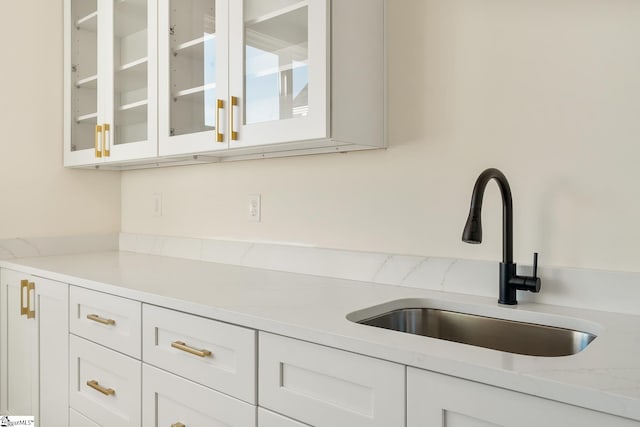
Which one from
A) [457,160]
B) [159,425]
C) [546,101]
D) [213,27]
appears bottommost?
[159,425]

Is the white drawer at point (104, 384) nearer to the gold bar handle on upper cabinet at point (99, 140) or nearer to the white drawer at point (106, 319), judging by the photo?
the white drawer at point (106, 319)

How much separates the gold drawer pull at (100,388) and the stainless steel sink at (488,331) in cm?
91

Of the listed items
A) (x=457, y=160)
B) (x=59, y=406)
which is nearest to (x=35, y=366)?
(x=59, y=406)

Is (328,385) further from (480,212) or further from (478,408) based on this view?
(480,212)

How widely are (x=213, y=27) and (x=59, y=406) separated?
149 cm

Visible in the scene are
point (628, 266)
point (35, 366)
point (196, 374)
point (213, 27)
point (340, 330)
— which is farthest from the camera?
point (35, 366)

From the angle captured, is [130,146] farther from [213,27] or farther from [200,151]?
Result: [213,27]

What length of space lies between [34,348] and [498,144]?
1.88 meters

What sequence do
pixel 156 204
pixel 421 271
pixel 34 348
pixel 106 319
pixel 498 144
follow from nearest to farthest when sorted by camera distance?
pixel 498 144 → pixel 421 271 → pixel 106 319 → pixel 34 348 → pixel 156 204

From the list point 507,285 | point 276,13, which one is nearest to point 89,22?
point 276,13

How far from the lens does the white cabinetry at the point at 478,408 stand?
0.72 metres

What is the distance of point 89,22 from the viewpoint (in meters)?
2.38

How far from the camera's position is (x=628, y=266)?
3.85 feet

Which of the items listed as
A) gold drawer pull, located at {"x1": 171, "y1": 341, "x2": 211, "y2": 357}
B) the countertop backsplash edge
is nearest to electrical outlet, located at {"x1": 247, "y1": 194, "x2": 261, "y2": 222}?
the countertop backsplash edge
